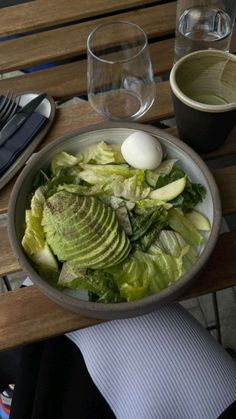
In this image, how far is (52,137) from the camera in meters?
0.70

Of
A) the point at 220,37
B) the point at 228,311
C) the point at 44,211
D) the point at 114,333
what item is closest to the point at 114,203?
the point at 44,211

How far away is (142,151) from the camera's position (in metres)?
0.61

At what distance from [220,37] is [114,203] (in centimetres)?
35

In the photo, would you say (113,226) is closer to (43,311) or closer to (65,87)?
(43,311)

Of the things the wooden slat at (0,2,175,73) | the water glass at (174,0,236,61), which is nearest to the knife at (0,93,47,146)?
the wooden slat at (0,2,175,73)

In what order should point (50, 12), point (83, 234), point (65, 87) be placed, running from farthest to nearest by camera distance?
1. point (50, 12)
2. point (65, 87)
3. point (83, 234)

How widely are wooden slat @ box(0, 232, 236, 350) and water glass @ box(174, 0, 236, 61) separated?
340mm

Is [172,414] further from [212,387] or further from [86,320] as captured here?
[86,320]

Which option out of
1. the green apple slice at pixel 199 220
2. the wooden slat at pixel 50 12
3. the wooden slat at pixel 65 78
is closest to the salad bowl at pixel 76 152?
the green apple slice at pixel 199 220

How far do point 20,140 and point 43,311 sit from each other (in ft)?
0.78

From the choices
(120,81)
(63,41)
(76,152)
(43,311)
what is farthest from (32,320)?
(63,41)

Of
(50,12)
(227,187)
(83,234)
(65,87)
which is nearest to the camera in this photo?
(83,234)

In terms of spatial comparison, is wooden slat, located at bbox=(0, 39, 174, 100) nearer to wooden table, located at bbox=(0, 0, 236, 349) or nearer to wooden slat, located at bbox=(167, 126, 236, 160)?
wooden table, located at bbox=(0, 0, 236, 349)

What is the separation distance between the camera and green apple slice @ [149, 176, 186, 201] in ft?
1.94
